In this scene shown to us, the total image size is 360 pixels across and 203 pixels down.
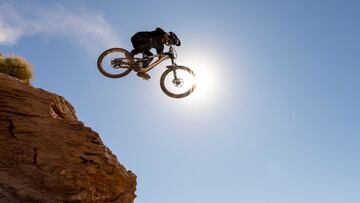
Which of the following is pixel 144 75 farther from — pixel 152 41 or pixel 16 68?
pixel 16 68

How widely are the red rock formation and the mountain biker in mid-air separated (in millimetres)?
4390

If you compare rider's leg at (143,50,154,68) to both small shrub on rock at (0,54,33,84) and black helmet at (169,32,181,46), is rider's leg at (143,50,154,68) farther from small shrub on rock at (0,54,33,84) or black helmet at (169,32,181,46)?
small shrub on rock at (0,54,33,84)

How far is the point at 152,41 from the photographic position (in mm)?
22156

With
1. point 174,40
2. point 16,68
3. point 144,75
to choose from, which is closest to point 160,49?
point 174,40

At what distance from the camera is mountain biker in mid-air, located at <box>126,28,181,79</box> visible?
2205cm

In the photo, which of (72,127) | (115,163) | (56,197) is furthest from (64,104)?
(56,197)

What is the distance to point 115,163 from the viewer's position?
76.0 feet

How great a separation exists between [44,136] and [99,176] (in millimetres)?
3086

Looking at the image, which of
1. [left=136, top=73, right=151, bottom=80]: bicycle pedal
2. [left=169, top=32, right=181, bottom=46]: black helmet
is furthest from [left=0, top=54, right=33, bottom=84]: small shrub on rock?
[left=169, top=32, right=181, bottom=46]: black helmet

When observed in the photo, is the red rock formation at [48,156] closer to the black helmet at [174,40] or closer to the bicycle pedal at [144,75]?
the bicycle pedal at [144,75]

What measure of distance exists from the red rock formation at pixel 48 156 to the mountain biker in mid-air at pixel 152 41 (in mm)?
4390

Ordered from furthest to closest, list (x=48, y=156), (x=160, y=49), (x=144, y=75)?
(x=160, y=49)
(x=144, y=75)
(x=48, y=156)

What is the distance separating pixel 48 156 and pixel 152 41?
6.93 metres

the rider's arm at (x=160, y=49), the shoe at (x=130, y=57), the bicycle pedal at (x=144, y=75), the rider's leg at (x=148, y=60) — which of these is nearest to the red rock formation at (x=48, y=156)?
the bicycle pedal at (x=144, y=75)
